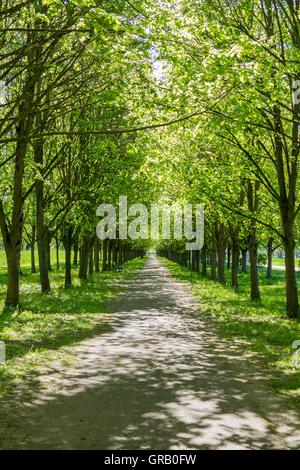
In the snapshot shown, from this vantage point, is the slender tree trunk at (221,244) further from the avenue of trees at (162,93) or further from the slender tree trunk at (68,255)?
the slender tree trunk at (68,255)

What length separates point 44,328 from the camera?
1455cm

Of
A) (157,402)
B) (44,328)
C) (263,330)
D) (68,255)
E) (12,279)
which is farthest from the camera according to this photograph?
(68,255)

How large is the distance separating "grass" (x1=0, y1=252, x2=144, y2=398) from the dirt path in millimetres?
589

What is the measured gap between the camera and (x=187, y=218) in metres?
38.3

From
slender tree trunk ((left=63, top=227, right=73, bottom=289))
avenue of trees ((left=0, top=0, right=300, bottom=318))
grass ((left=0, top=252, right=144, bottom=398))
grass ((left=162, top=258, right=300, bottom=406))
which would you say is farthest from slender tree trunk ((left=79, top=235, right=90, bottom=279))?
grass ((left=162, top=258, right=300, bottom=406))

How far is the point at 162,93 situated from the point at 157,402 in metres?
10.1

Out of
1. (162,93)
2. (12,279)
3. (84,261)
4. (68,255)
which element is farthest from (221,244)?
(162,93)

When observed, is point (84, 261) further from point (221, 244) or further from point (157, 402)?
point (157, 402)

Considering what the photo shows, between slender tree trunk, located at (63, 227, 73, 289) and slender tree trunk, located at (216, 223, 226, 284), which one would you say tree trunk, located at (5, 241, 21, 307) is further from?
slender tree trunk, located at (216, 223, 226, 284)

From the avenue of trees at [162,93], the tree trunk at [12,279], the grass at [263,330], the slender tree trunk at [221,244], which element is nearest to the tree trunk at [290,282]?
the avenue of trees at [162,93]

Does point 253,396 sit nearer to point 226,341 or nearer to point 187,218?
point 226,341
